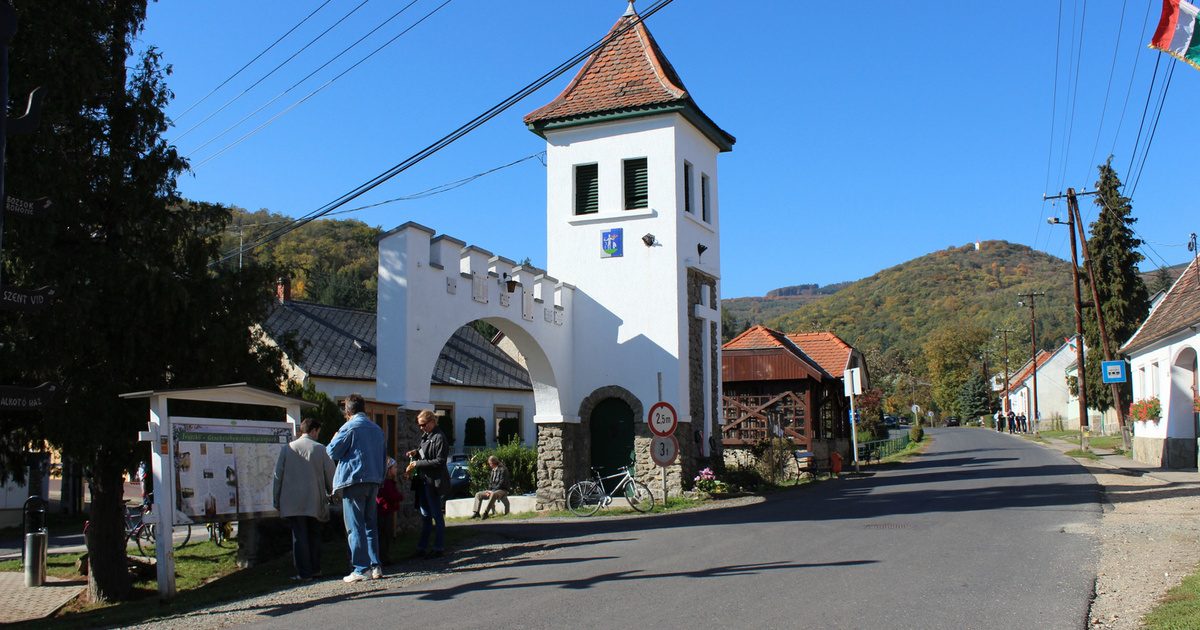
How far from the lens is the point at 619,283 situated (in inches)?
870

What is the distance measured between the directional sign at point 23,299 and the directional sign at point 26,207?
2.35 feet

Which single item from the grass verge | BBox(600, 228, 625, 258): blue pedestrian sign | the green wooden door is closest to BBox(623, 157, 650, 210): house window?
BBox(600, 228, 625, 258): blue pedestrian sign

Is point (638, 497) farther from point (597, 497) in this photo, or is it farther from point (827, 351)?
point (827, 351)

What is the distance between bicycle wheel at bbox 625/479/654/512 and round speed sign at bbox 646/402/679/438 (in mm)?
1126

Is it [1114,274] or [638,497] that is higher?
[1114,274]

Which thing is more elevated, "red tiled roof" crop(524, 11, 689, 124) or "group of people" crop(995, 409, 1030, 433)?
"red tiled roof" crop(524, 11, 689, 124)

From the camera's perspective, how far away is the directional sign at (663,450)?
61.2 ft

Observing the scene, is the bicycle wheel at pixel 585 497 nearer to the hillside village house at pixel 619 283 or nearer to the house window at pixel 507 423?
the hillside village house at pixel 619 283

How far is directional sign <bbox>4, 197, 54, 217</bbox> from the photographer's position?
9.05 m

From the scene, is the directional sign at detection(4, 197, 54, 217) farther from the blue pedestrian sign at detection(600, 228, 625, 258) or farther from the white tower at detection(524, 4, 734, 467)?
the blue pedestrian sign at detection(600, 228, 625, 258)

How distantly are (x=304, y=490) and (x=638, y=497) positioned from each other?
9.99m

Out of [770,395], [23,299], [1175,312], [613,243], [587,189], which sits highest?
[587,189]

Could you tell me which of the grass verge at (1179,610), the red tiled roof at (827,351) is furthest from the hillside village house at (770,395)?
the grass verge at (1179,610)

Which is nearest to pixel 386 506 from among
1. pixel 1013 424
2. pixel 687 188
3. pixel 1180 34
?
pixel 1180 34
